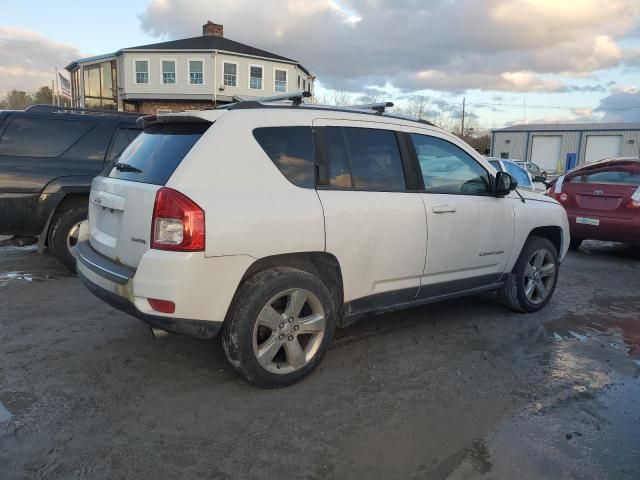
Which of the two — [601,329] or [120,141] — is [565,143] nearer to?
[601,329]

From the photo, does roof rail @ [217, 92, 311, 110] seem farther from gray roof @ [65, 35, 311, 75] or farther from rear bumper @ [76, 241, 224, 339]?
gray roof @ [65, 35, 311, 75]

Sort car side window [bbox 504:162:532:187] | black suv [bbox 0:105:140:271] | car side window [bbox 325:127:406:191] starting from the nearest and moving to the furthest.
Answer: car side window [bbox 325:127:406:191]
black suv [bbox 0:105:140:271]
car side window [bbox 504:162:532:187]

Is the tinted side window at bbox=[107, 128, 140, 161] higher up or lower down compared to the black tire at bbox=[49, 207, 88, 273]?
higher up

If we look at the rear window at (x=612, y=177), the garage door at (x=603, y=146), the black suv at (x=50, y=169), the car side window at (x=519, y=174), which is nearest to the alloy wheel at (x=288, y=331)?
the black suv at (x=50, y=169)

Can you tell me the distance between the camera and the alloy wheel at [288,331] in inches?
134

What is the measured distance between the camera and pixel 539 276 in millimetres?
5371

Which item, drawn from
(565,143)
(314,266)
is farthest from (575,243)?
(565,143)

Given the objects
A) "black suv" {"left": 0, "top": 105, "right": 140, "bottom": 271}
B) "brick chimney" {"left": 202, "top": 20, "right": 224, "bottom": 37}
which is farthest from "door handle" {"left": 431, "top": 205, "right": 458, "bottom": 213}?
"brick chimney" {"left": 202, "top": 20, "right": 224, "bottom": 37}

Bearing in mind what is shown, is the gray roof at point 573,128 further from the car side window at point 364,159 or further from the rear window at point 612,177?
the car side window at point 364,159

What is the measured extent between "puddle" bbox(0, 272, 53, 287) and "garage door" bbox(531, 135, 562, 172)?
51441 mm

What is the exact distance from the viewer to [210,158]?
3215 millimetres

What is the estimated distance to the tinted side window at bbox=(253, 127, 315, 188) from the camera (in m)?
3.45

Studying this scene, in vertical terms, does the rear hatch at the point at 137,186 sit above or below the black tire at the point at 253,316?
above

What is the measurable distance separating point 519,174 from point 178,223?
9.16m
